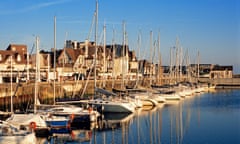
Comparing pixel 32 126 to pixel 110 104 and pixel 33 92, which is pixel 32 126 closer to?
pixel 110 104

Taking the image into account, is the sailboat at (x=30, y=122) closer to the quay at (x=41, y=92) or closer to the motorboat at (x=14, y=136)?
the motorboat at (x=14, y=136)

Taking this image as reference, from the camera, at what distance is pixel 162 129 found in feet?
126

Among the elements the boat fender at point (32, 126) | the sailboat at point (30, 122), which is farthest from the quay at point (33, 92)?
the boat fender at point (32, 126)

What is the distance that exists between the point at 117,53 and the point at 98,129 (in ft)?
250

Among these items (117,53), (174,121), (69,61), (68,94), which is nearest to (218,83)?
(117,53)

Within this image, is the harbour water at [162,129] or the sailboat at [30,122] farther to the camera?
the harbour water at [162,129]

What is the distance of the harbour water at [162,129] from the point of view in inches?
1264

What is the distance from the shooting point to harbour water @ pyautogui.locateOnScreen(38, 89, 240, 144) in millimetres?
32094

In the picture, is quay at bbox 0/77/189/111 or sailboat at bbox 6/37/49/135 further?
quay at bbox 0/77/189/111

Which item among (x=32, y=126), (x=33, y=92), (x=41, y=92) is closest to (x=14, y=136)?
(x=32, y=126)

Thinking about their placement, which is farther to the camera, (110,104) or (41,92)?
(41,92)

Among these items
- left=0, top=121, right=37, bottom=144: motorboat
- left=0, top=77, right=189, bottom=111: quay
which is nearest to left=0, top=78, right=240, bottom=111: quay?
left=0, top=77, right=189, bottom=111: quay

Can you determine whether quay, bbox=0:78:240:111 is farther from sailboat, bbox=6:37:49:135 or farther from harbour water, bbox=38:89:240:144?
harbour water, bbox=38:89:240:144

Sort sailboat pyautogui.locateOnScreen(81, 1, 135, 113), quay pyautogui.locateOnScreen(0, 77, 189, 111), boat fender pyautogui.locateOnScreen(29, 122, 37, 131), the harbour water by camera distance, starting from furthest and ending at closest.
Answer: quay pyautogui.locateOnScreen(0, 77, 189, 111) < sailboat pyautogui.locateOnScreen(81, 1, 135, 113) < the harbour water < boat fender pyautogui.locateOnScreen(29, 122, 37, 131)
